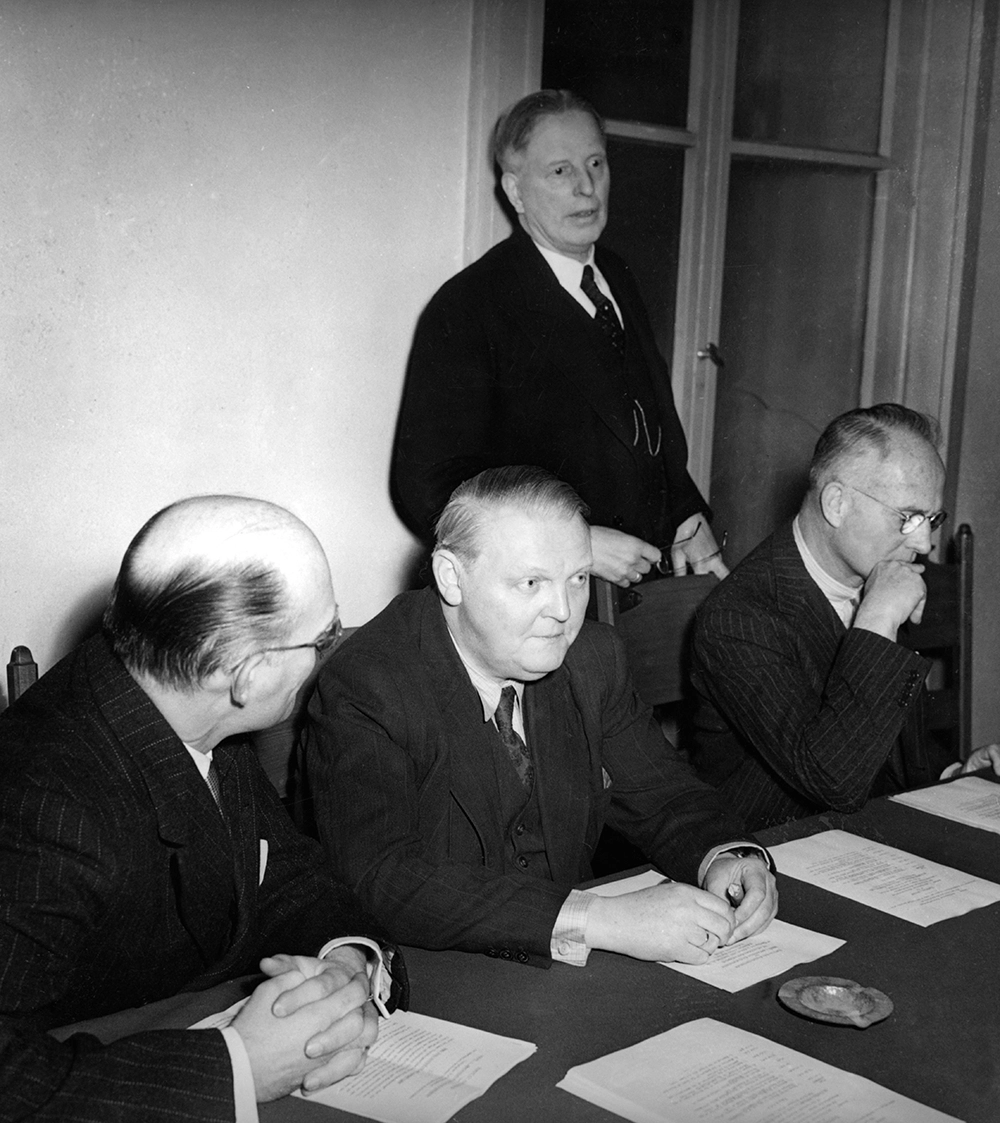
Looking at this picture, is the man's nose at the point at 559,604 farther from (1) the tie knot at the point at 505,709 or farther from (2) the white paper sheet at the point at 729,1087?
(2) the white paper sheet at the point at 729,1087

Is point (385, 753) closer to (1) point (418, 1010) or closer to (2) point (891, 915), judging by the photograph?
(1) point (418, 1010)

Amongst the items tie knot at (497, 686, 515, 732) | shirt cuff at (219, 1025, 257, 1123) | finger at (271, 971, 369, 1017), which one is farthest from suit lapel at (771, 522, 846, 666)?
shirt cuff at (219, 1025, 257, 1123)

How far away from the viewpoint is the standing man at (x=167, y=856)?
133cm

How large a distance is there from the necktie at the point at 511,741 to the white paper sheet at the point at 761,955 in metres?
0.28

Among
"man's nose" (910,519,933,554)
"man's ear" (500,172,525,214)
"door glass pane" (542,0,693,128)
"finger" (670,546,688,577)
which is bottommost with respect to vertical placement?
"finger" (670,546,688,577)

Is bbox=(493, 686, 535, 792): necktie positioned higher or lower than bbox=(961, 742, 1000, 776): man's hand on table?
higher

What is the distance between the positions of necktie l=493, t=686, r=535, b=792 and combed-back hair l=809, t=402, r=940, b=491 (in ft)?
3.21

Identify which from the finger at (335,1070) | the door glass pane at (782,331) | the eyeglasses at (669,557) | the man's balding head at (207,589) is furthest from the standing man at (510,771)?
the door glass pane at (782,331)

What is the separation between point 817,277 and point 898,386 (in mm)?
495

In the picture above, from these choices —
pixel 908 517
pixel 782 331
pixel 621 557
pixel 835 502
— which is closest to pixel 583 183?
pixel 621 557

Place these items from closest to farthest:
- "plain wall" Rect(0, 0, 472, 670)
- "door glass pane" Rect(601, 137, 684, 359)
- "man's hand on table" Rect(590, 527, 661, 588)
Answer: "plain wall" Rect(0, 0, 472, 670) → "man's hand on table" Rect(590, 527, 661, 588) → "door glass pane" Rect(601, 137, 684, 359)

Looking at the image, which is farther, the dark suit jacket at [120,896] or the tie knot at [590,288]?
the tie knot at [590,288]

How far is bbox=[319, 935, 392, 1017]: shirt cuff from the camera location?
156 centimetres

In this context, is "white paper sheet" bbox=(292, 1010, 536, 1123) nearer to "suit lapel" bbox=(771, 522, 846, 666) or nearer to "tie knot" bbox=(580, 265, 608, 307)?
"suit lapel" bbox=(771, 522, 846, 666)
